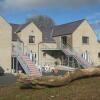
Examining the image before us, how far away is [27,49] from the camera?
52.7m

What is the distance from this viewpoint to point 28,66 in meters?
42.9

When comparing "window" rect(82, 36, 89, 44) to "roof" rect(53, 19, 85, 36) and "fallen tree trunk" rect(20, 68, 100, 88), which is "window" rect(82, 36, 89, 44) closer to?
"roof" rect(53, 19, 85, 36)

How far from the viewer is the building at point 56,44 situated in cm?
5078

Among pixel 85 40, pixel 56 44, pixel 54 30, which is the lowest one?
pixel 56 44

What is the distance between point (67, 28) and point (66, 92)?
46577 mm

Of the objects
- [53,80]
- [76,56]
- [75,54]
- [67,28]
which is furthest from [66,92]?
[67,28]

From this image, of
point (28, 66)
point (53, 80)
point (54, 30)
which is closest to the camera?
point (53, 80)

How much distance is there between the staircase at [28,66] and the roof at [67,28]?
44.8ft

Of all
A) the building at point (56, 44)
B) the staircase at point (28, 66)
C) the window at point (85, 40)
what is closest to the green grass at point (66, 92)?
the staircase at point (28, 66)

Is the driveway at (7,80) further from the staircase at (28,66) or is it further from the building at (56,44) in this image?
the building at (56,44)

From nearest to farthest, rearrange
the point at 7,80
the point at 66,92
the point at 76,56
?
the point at 66,92 → the point at 7,80 → the point at 76,56

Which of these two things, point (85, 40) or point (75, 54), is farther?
point (85, 40)

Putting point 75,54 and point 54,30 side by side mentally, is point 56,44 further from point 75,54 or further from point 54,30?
point 75,54

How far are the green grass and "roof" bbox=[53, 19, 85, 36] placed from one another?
4208cm
